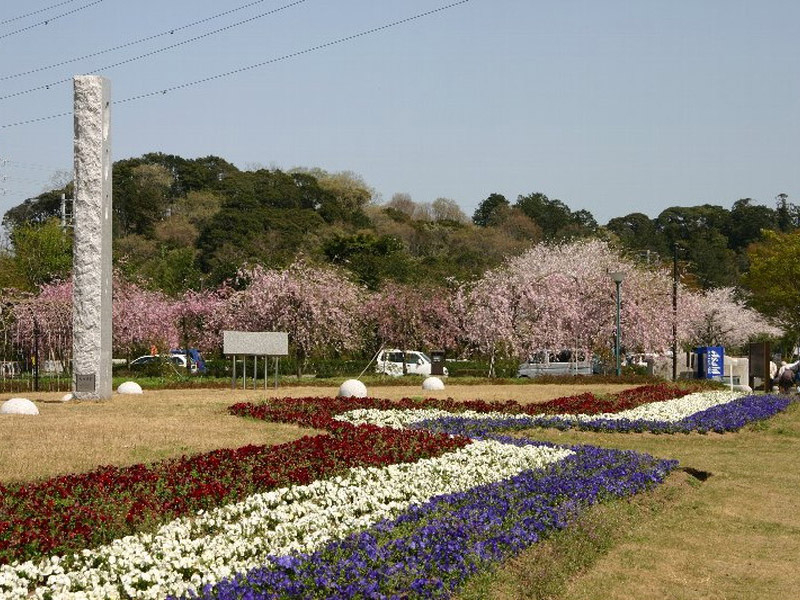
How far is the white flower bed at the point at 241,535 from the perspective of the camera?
702 centimetres

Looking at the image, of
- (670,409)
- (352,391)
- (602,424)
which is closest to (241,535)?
(602,424)

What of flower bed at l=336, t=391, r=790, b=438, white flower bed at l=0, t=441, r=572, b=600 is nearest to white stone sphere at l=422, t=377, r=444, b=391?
flower bed at l=336, t=391, r=790, b=438

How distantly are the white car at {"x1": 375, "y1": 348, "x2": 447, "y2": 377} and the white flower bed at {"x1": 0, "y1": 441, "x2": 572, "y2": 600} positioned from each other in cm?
2932

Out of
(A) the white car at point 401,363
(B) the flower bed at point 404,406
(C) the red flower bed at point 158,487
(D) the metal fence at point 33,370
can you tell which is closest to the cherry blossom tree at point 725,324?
(A) the white car at point 401,363

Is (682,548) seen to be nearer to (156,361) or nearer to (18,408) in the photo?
(18,408)

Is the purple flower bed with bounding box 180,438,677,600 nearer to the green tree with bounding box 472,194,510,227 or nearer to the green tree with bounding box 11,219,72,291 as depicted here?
the green tree with bounding box 11,219,72,291

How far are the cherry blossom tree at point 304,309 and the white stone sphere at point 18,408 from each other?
72.0 ft

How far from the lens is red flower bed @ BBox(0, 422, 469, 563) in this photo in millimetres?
8477

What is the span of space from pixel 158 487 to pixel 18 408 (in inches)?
419

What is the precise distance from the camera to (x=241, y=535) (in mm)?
8680

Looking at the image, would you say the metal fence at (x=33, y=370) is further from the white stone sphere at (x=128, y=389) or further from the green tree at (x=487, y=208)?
the green tree at (x=487, y=208)

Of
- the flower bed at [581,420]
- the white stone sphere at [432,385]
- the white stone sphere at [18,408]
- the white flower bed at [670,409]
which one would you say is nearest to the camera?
the flower bed at [581,420]

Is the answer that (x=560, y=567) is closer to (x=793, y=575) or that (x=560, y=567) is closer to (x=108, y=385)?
(x=793, y=575)

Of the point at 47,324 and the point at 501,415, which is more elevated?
the point at 47,324
